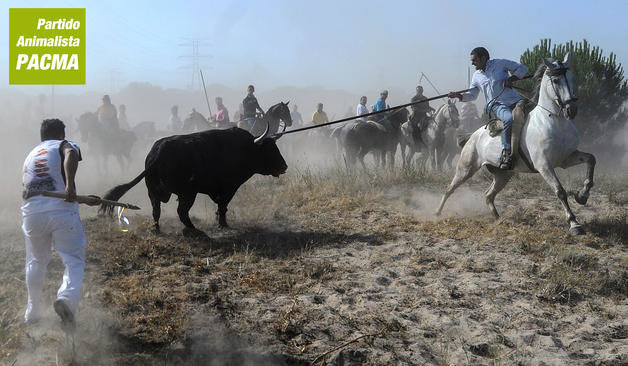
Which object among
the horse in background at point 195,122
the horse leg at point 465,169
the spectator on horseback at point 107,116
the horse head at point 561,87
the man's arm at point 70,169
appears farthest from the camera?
the horse in background at point 195,122

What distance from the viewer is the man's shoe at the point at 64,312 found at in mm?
4488

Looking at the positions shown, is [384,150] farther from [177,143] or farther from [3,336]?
[3,336]

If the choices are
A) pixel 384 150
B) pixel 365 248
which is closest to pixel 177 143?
pixel 365 248

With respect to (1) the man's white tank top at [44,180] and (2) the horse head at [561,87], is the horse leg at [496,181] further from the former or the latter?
(1) the man's white tank top at [44,180]

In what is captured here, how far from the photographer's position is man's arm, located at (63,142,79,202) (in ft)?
15.6

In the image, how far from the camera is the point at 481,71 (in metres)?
8.79

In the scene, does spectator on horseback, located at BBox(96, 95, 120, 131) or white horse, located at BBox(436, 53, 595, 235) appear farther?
spectator on horseback, located at BBox(96, 95, 120, 131)

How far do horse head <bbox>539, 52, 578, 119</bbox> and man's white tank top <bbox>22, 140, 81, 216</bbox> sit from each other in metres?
5.89

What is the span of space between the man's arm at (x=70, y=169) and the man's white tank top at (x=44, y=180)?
0.27 feet

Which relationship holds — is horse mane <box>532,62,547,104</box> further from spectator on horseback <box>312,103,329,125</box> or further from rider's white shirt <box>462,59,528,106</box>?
spectator on horseback <box>312,103,329,125</box>

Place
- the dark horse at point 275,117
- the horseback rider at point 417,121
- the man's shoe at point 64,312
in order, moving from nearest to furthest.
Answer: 1. the man's shoe at point 64,312
2. the dark horse at point 275,117
3. the horseback rider at point 417,121

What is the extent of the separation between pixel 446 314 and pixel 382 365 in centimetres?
111

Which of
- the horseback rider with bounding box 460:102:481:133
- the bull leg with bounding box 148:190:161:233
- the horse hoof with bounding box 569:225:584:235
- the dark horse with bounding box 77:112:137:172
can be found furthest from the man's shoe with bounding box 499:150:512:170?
the dark horse with bounding box 77:112:137:172

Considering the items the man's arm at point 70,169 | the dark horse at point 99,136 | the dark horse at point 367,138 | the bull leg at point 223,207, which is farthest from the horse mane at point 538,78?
the dark horse at point 99,136
